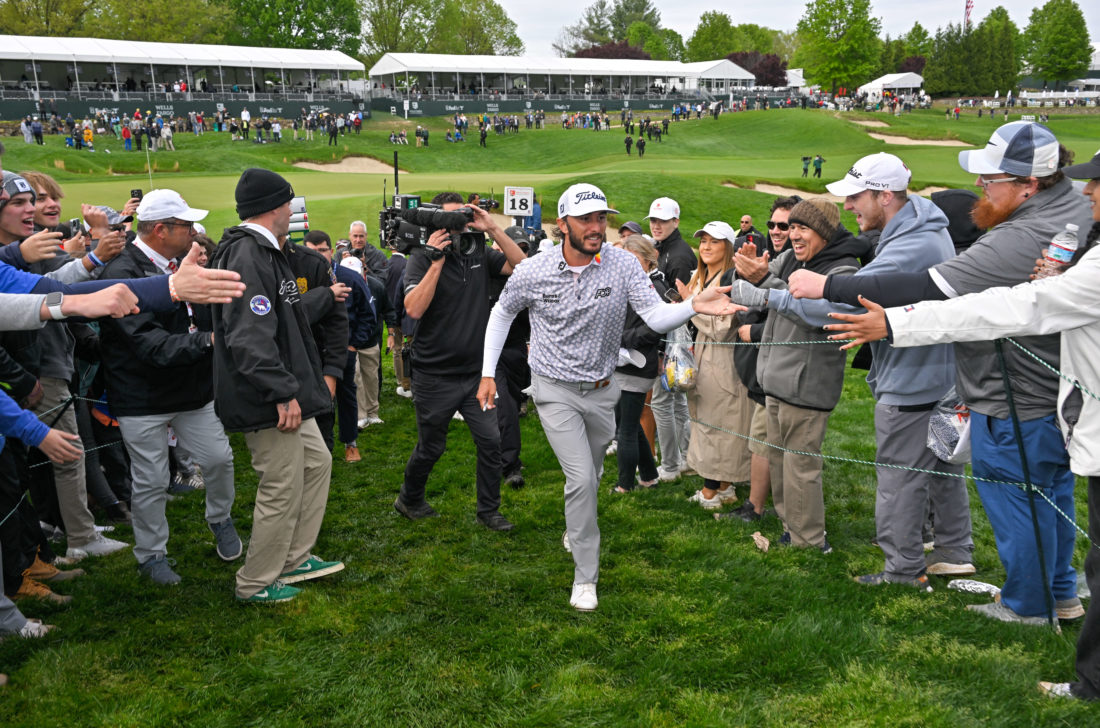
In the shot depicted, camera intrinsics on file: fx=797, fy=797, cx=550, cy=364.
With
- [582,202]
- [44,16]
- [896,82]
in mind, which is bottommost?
[582,202]

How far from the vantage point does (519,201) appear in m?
11.3

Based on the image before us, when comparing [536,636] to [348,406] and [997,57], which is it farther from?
[997,57]

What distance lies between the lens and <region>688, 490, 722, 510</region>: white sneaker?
6.48m

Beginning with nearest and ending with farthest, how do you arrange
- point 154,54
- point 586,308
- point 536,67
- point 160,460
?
point 586,308 → point 160,460 → point 154,54 → point 536,67

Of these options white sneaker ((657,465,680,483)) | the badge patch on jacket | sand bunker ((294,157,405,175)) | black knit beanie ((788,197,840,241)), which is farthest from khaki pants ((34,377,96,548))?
sand bunker ((294,157,405,175))

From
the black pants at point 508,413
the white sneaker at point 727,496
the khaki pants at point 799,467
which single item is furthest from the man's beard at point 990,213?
the black pants at point 508,413

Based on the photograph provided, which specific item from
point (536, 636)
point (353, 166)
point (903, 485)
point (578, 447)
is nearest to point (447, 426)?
point (578, 447)

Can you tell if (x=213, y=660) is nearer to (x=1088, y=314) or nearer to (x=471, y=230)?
(x=471, y=230)

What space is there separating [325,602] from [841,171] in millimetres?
34169

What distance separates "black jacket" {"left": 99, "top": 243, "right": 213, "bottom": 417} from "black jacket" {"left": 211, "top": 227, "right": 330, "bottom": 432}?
38 centimetres

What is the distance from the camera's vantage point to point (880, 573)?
5.06 meters

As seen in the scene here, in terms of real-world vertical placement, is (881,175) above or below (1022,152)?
below

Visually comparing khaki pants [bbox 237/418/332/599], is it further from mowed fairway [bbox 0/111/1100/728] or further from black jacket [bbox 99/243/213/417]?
black jacket [bbox 99/243/213/417]

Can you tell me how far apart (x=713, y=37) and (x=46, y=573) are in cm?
11511
